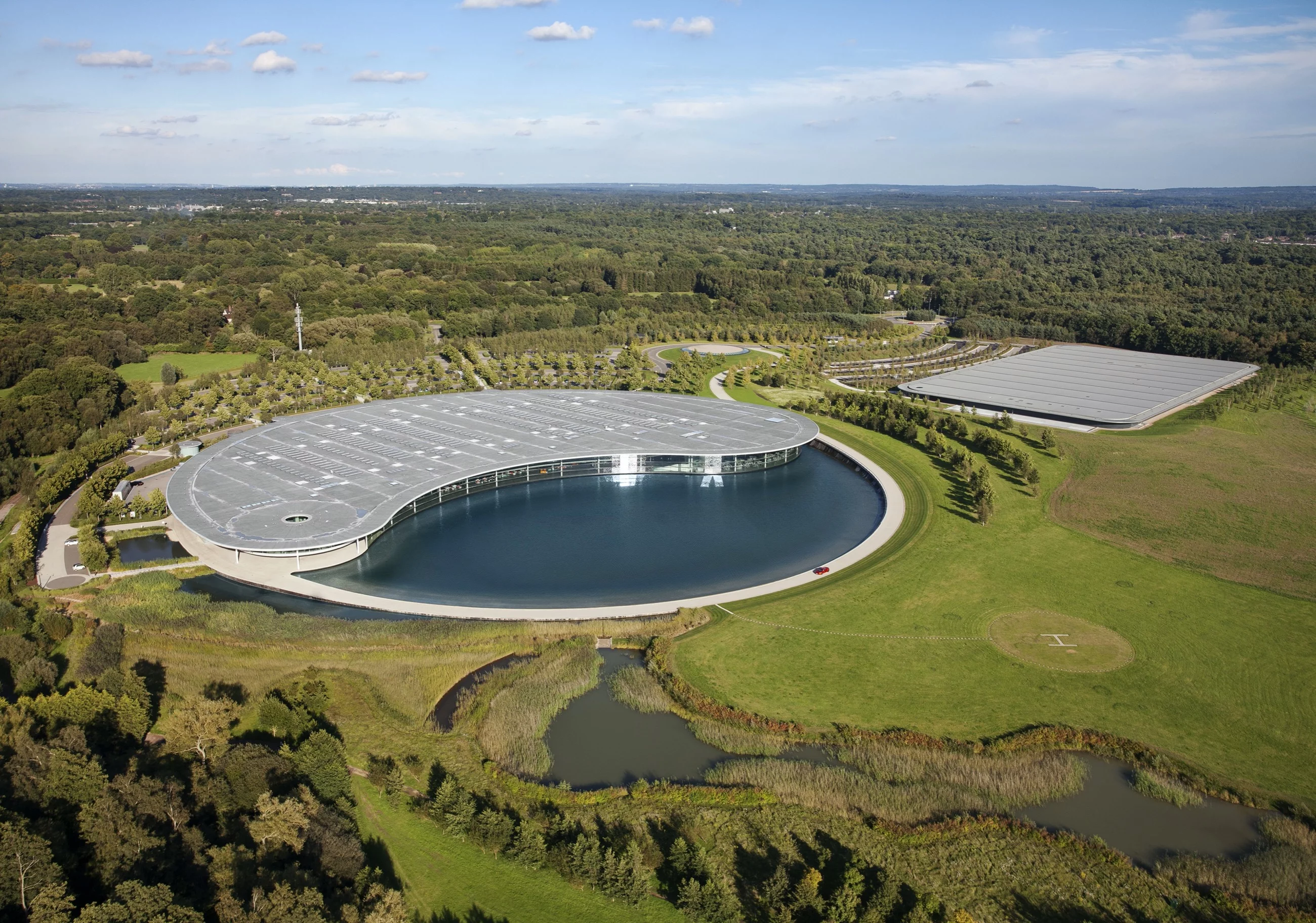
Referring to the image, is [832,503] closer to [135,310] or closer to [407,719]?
[407,719]

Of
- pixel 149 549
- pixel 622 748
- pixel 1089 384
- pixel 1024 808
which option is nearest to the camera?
pixel 1024 808

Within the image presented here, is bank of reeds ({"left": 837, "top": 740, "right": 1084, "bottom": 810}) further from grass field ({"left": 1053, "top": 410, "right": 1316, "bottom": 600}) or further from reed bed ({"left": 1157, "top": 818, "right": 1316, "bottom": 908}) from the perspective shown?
grass field ({"left": 1053, "top": 410, "right": 1316, "bottom": 600})

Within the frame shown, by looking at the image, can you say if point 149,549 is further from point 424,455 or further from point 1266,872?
point 1266,872

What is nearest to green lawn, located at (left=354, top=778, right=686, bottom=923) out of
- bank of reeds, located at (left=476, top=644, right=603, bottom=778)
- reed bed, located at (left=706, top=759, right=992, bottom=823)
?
bank of reeds, located at (left=476, top=644, right=603, bottom=778)

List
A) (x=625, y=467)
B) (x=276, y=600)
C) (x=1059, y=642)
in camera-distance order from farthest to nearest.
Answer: (x=625, y=467), (x=276, y=600), (x=1059, y=642)

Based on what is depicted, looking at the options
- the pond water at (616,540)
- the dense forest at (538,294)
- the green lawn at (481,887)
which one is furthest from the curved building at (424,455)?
the green lawn at (481,887)

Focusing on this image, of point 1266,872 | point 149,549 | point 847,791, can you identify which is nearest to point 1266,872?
point 1266,872
